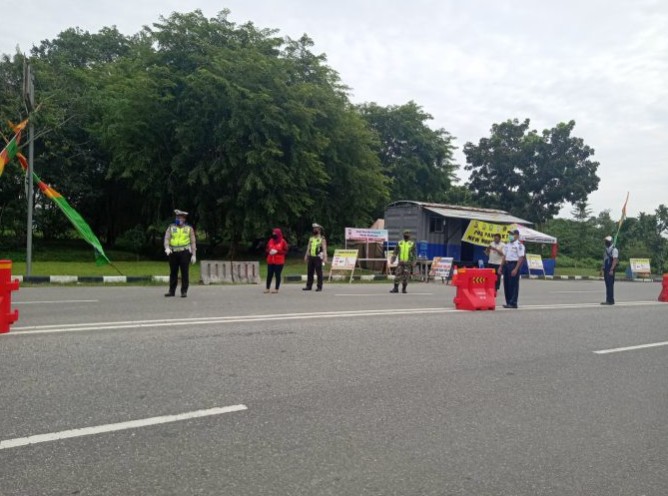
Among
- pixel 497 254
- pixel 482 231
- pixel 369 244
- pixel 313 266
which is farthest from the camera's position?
pixel 482 231

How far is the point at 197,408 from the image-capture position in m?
4.39

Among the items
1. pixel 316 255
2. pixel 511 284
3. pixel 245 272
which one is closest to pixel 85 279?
pixel 245 272

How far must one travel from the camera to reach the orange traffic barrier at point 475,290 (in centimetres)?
1140

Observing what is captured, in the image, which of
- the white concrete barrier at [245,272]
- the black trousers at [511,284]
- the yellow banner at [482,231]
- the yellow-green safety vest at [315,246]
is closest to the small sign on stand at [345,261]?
the white concrete barrier at [245,272]

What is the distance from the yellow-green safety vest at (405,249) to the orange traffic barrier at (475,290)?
3327 mm

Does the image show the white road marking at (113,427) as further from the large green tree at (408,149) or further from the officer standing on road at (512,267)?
the large green tree at (408,149)

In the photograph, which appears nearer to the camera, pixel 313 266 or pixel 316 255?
pixel 316 255

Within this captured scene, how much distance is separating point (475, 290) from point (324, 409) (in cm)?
772

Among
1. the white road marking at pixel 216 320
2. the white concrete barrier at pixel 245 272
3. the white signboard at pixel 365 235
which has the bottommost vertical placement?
the white road marking at pixel 216 320

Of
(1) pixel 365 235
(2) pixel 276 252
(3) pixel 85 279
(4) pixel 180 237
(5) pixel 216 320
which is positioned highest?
(1) pixel 365 235

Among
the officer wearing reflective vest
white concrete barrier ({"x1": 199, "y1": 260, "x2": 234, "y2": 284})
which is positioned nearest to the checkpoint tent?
white concrete barrier ({"x1": 199, "y1": 260, "x2": 234, "y2": 284})

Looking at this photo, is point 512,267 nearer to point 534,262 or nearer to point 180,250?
point 180,250

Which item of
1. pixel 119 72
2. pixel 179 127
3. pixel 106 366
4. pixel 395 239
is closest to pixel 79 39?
pixel 119 72

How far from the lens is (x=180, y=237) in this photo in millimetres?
12242
